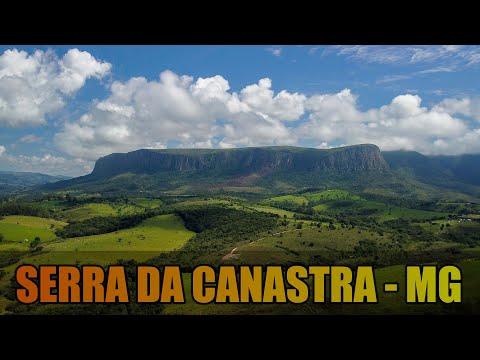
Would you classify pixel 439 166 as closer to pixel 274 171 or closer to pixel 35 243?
pixel 274 171

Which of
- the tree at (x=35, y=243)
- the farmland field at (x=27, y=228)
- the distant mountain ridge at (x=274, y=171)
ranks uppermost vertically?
the distant mountain ridge at (x=274, y=171)

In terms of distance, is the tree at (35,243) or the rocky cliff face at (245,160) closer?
the tree at (35,243)

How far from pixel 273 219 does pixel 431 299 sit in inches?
1977

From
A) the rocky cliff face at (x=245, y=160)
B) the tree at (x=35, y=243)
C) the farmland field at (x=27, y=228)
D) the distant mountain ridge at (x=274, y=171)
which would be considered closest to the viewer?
the tree at (x=35, y=243)

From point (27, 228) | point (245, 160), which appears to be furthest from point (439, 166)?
point (27, 228)

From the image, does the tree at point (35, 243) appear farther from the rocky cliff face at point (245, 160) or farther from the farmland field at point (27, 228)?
the rocky cliff face at point (245, 160)

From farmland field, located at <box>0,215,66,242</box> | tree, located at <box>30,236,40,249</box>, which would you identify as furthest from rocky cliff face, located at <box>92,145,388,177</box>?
tree, located at <box>30,236,40,249</box>

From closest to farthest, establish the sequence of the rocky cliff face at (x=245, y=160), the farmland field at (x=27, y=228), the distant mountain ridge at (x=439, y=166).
Answer: the farmland field at (x=27, y=228)
the rocky cliff face at (x=245, y=160)
the distant mountain ridge at (x=439, y=166)

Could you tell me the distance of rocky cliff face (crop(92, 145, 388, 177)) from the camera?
148875mm

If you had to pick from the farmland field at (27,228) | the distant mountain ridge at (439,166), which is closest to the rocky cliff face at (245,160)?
the distant mountain ridge at (439,166)

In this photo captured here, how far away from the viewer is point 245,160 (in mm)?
166000

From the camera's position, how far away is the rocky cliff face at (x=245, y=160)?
14888 cm
